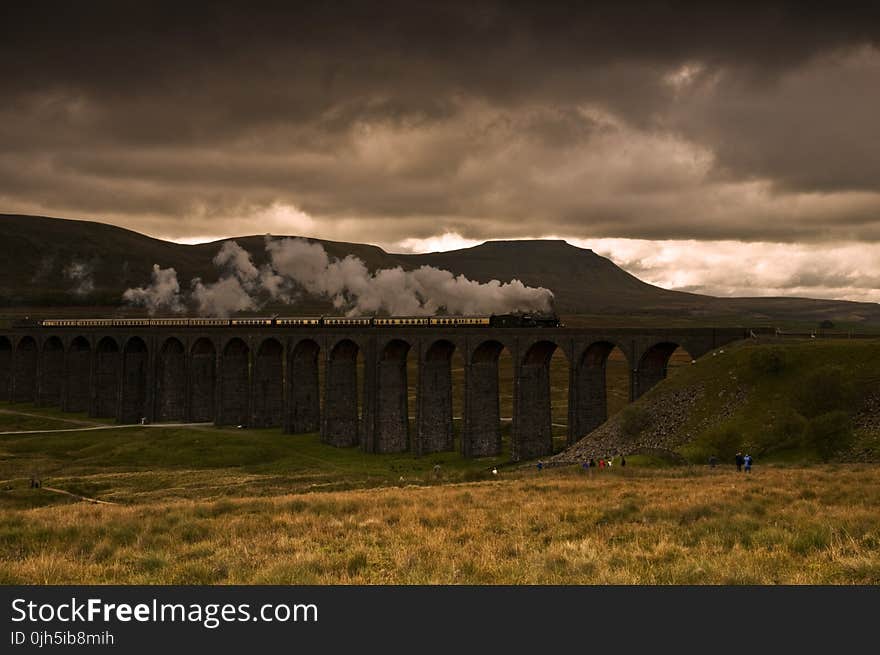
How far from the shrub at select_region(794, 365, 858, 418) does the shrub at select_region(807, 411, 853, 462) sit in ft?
6.23

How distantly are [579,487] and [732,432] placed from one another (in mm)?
20217

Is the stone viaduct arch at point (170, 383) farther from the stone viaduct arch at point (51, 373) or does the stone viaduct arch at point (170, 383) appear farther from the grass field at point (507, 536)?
the grass field at point (507, 536)

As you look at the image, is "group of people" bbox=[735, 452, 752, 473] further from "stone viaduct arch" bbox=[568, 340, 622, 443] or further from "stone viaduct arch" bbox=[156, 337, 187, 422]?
"stone viaduct arch" bbox=[156, 337, 187, 422]

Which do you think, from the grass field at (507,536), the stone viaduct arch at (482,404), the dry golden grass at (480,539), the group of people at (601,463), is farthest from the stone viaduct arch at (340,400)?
the dry golden grass at (480,539)

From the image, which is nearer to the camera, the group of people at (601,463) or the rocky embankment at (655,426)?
the group of people at (601,463)

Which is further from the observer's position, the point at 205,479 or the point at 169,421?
the point at 169,421

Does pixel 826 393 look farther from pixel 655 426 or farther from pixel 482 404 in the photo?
pixel 482 404

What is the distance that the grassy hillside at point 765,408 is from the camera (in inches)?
1708

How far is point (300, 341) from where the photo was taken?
281 feet

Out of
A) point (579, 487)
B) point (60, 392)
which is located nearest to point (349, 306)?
point (60, 392)

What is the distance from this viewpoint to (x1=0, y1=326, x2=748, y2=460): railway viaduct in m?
63.1

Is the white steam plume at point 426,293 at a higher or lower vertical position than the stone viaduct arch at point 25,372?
higher

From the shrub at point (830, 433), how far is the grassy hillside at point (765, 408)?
5 centimetres
